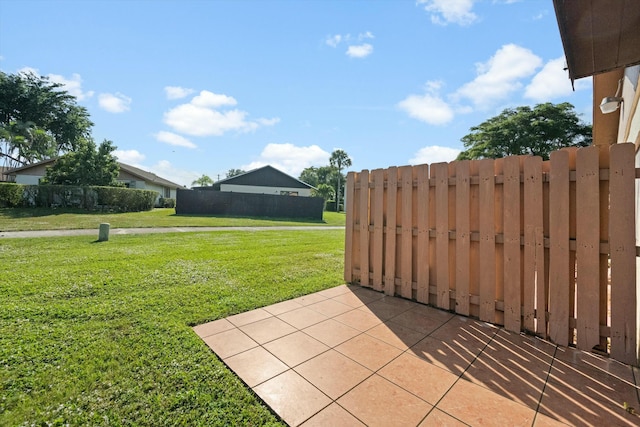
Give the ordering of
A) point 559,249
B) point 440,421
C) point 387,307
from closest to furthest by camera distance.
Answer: point 440,421 → point 559,249 → point 387,307

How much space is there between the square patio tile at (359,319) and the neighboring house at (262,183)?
28.6 m

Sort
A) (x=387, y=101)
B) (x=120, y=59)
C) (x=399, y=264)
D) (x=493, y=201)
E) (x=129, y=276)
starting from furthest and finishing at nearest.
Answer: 1. (x=387, y=101)
2. (x=120, y=59)
3. (x=129, y=276)
4. (x=399, y=264)
5. (x=493, y=201)

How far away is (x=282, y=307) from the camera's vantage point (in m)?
3.42

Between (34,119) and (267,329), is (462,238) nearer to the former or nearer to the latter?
(267,329)

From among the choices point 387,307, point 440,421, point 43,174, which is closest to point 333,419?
point 440,421

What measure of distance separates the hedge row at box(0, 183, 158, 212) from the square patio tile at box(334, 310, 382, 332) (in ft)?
63.4

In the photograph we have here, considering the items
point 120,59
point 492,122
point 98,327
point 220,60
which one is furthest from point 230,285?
point 492,122

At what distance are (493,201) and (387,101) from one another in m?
10.9

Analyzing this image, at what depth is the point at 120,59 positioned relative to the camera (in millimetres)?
10234

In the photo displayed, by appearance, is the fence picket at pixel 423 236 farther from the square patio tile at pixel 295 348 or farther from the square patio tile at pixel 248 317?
the square patio tile at pixel 248 317

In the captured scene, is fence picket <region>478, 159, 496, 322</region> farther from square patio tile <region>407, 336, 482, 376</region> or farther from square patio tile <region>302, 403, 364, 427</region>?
square patio tile <region>302, 403, 364, 427</region>

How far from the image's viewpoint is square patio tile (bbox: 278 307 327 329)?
2.97m

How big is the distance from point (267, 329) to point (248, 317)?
392mm

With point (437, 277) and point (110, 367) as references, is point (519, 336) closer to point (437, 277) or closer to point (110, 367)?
point (437, 277)
